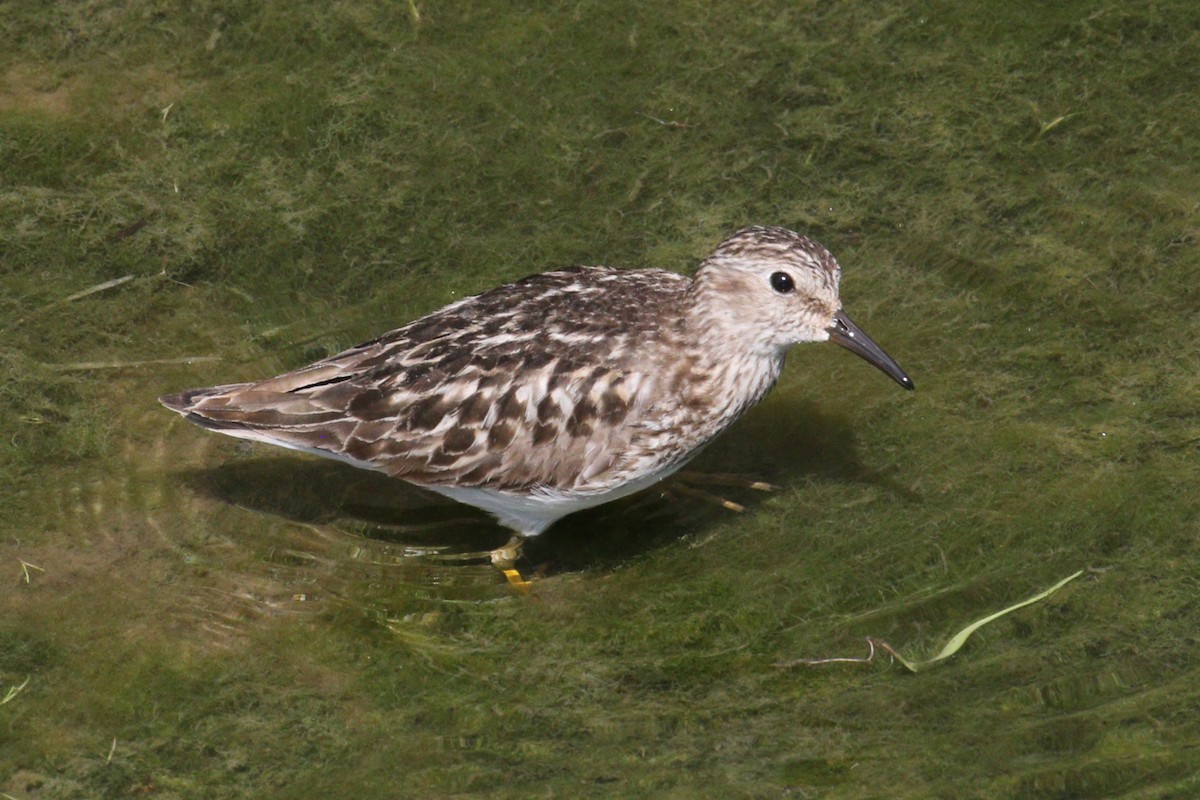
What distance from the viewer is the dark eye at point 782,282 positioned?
697 centimetres

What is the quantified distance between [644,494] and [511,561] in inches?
33.6

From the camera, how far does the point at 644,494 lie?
7.95 m

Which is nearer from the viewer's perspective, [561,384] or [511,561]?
[561,384]

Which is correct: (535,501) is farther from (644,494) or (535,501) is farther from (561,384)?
(644,494)

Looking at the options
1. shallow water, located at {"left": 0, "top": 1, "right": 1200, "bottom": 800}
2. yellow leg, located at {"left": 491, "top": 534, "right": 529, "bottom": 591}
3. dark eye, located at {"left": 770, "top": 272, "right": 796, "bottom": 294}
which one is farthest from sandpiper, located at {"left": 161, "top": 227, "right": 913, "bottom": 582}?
shallow water, located at {"left": 0, "top": 1, "right": 1200, "bottom": 800}

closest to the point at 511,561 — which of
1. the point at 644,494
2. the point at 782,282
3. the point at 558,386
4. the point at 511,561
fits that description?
the point at 511,561

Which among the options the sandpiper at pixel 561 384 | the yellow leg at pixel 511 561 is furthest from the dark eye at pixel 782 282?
the yellow leg at pixel 511 561

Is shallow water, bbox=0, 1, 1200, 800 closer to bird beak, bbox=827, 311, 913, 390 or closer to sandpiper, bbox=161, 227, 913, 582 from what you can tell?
sandpiper, bbox=161, 227, 913, 582

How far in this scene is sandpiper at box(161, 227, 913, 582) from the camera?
697 cm

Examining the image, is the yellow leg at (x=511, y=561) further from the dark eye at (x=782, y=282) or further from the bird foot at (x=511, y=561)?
the dark eye at (x=782, y=282)

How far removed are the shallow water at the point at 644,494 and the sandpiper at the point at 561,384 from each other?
2.06 feet

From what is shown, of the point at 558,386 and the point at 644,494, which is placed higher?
the point at 558,386

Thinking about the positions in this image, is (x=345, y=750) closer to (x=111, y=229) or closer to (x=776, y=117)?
(x=111, y=229)

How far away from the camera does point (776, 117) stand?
9320 mm
